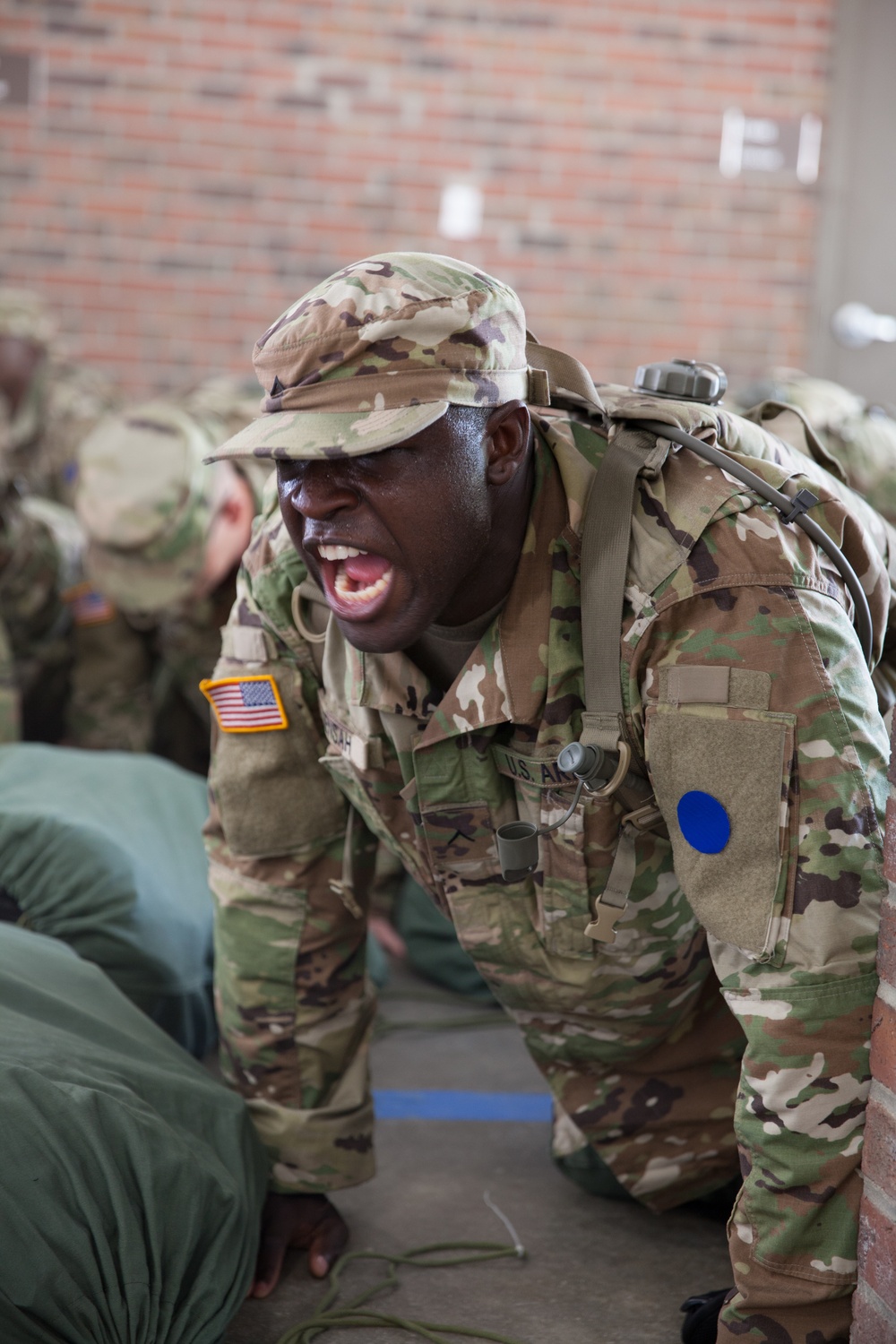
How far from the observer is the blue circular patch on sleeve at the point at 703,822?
1.48m

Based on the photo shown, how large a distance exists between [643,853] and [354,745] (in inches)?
15.4

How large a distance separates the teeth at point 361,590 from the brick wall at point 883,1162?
1.88ft

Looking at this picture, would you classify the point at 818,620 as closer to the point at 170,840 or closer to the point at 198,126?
the point at 170,840

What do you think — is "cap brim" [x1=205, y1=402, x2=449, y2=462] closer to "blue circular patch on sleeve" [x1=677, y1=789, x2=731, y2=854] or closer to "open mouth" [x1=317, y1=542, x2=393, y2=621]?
"open mouth" [x1=317, y1=542, x2=393, y2=621]

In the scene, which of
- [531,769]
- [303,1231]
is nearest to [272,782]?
[531,769]

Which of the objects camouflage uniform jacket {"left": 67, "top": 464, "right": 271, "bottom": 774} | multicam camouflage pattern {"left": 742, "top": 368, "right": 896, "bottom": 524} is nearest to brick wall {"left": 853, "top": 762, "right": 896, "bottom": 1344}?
multicam camouflage pattern {"left": 742, "top": 368, "right": 896, "bottom": 524}

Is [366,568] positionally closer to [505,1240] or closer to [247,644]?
[247,644]

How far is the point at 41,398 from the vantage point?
5.61m

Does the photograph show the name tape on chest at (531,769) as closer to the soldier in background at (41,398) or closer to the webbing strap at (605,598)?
the webbing strap at (605,598)

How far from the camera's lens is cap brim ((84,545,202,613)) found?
332 cm

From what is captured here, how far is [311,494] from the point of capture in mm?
1525

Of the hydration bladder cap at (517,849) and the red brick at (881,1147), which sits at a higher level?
the hydration bladder cap at (517,849)

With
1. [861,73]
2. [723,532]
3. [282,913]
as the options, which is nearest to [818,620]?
[723,532]

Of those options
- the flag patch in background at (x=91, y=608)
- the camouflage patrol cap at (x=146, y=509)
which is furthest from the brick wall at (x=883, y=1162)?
the flag patch in background at (x=91, y=608)
